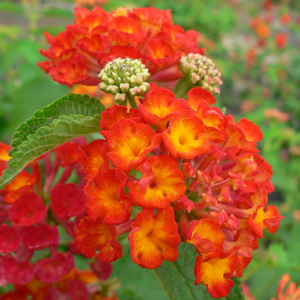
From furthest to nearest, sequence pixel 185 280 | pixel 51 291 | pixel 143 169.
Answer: pixel 51 291 → pixel 185 280 → pixel 143 169

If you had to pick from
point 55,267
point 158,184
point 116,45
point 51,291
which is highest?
point 116,45

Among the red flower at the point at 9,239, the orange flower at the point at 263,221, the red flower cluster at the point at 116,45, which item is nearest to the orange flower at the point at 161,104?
the red flower cluster at the point at 116,45

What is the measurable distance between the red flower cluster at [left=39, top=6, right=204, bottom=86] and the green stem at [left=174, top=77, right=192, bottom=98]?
0.6 inches

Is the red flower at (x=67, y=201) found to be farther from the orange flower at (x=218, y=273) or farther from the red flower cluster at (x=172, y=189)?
the orange flower at (x=218, y=273)

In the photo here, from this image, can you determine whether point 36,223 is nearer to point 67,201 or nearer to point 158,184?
point 67,201

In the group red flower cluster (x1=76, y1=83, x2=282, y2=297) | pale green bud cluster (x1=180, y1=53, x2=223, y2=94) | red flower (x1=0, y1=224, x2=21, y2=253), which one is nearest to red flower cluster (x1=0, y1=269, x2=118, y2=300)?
red flower (x1=0, y1=224, x2=21, y2=253)

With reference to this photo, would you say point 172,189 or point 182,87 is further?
point 182,87

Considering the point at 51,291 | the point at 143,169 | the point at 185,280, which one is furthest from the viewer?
the point at 51,291

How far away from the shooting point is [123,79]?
0.61m

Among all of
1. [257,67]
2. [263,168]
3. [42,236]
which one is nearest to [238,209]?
[263,168]

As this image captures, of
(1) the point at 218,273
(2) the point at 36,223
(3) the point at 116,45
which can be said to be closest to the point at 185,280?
(1) the point at 218,273

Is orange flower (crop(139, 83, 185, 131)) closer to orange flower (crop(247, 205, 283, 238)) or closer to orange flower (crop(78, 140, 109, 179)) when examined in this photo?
orange flower (crop(78, 140, 109, 179))

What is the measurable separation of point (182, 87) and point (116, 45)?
16 centimetres

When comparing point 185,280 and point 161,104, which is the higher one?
point 161,104
